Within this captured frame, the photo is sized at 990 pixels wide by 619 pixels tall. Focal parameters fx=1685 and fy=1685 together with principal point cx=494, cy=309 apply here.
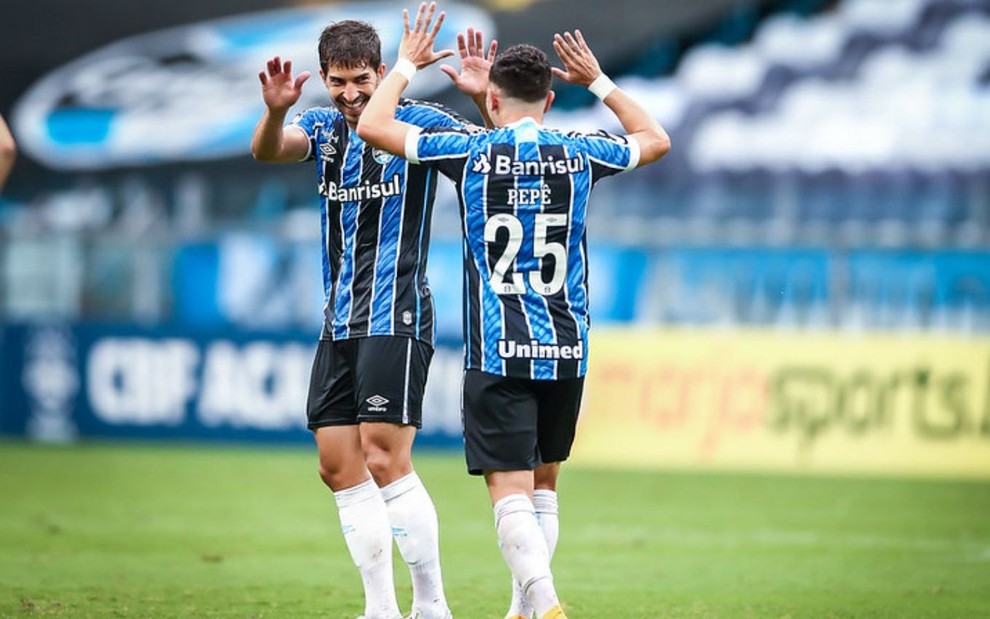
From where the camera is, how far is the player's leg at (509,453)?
6027 mm

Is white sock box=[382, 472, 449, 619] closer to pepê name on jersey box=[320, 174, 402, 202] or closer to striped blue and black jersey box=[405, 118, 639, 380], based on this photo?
striped blue and black jersey box=[405, 118, 639, 380]

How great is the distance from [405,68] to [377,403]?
1297mm

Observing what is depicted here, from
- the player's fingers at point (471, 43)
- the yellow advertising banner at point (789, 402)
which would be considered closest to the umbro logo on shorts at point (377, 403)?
the player's fingers at point (471, 43)

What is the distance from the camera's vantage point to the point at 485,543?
1027 centimetres

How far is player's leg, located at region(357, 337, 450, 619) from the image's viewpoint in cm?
657

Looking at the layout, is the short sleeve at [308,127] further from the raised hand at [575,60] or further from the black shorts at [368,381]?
the raised hand at [575,60]

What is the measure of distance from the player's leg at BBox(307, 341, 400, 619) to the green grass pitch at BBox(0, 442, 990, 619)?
28.1 inches

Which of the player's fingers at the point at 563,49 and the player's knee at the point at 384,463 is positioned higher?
the player's fingers at the point at 563,49

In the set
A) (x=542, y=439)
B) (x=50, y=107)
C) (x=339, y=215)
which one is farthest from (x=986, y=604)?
(x=50, y=107)

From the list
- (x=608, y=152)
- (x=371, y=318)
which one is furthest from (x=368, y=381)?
(x=608, y=152)

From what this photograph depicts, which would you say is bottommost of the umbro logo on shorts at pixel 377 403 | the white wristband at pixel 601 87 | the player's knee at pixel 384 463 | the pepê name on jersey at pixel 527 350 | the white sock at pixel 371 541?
the white sock at pixel 371 541

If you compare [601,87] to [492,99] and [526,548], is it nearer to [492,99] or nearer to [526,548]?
[492,99]

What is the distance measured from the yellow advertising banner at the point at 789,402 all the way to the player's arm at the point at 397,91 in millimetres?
8767

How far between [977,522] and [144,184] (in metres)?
12.9
